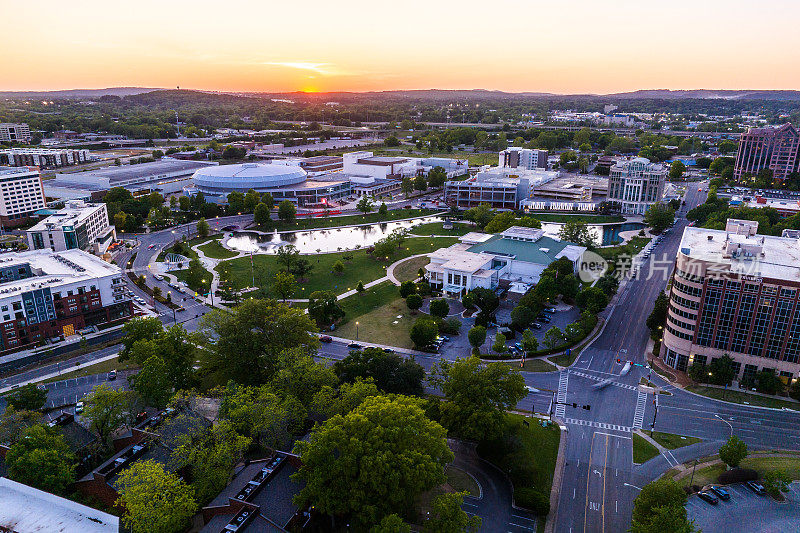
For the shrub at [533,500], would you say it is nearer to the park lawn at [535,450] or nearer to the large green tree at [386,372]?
the park lawn at [535,450]

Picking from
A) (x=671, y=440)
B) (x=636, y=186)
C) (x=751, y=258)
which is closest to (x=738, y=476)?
(x=671, y=440)

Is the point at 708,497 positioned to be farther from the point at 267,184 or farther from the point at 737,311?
the point at 267,184

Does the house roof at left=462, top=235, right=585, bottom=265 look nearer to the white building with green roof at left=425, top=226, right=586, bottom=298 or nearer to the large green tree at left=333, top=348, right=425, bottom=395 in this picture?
the white building with green roof at left=425, top=226, right=586, bottom=298

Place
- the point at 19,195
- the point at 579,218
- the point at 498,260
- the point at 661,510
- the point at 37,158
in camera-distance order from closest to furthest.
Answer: the point at 661,510, the point at 498,260, the point at 19,195, the point at 579,218, the point at 37,158

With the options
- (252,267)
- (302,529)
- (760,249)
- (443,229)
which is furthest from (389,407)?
(443,229)

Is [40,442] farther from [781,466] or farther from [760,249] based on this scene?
[760,249]

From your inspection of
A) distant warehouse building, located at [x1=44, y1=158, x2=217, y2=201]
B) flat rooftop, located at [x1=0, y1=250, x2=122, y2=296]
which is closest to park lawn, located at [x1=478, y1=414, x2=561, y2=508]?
flat rooftop, located at [x1=0, y1=250, x2=122, y2=296]

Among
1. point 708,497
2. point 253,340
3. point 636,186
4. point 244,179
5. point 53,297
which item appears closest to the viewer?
point 708,497

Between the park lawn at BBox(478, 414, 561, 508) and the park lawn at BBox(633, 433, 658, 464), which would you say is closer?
the park lawn at BBox(478, 414, 561, 508)
